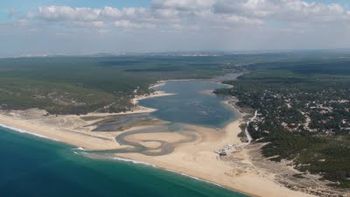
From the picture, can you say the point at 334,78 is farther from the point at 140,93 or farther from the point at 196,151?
the point at 196,151

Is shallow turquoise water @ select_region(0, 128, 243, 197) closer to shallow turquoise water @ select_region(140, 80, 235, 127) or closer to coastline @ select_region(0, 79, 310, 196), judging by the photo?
coastline @ select_region(0, 79, 310, 196)

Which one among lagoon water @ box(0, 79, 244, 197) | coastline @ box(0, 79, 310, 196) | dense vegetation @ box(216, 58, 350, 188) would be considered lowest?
lagoon water @ box(0, 79, 244, 197)

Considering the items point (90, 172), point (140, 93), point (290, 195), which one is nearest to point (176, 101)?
point (140, 93)

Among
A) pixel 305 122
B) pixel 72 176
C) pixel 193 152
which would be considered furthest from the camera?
pixel 305 122

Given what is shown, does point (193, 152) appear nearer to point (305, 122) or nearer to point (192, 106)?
point (305, 122)

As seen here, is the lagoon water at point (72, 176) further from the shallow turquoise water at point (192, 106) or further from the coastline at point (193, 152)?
the shallow turquoise water at point (192, 106)

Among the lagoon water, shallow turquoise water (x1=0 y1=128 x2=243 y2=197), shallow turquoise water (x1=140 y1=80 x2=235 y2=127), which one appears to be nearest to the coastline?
the lagoon water

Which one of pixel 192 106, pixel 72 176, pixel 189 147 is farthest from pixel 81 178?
pixel 192 106

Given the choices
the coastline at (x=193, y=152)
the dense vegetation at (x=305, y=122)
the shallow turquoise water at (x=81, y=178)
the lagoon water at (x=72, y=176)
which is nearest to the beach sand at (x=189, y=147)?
the coastline at (x=193, y=152)
